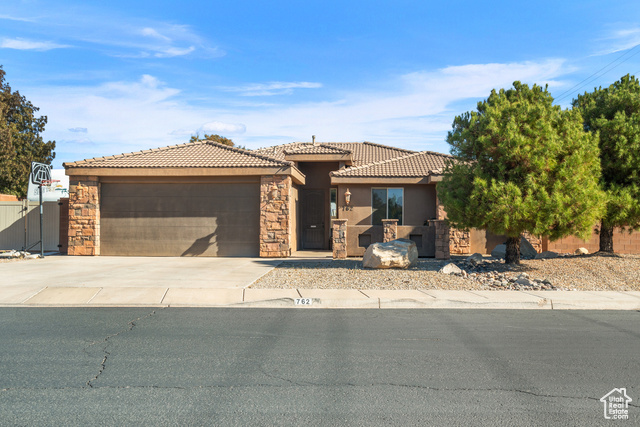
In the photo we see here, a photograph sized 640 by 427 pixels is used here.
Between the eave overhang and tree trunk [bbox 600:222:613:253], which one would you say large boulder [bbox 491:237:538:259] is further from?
the eave overhang

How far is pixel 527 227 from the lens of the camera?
1308cm

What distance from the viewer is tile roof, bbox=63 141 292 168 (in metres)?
18.5

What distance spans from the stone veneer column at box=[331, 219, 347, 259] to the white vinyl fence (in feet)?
35.4

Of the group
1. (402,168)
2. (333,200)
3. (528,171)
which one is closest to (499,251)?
(402,168)

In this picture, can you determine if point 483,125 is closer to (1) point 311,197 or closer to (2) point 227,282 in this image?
(2) point 227,282

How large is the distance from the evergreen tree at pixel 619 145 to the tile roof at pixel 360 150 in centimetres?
970

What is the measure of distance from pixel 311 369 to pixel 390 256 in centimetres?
875

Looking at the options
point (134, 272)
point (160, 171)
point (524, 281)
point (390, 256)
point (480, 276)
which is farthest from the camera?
point (160, 171)

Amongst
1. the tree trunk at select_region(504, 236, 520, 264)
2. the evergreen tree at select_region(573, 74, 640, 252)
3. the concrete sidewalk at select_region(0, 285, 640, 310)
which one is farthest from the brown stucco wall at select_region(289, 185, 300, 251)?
the evergreen tree at select_region(573, 74, 640, 252)

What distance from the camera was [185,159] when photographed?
1928 cm

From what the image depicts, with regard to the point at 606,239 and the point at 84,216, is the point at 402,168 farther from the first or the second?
the point at 84,216

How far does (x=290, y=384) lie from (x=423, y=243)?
46.2ft

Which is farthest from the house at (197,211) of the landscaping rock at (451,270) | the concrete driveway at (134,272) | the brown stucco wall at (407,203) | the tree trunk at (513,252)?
the landscaping rock at (451,270)

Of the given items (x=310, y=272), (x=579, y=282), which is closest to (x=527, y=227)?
(x=579, y=282)
